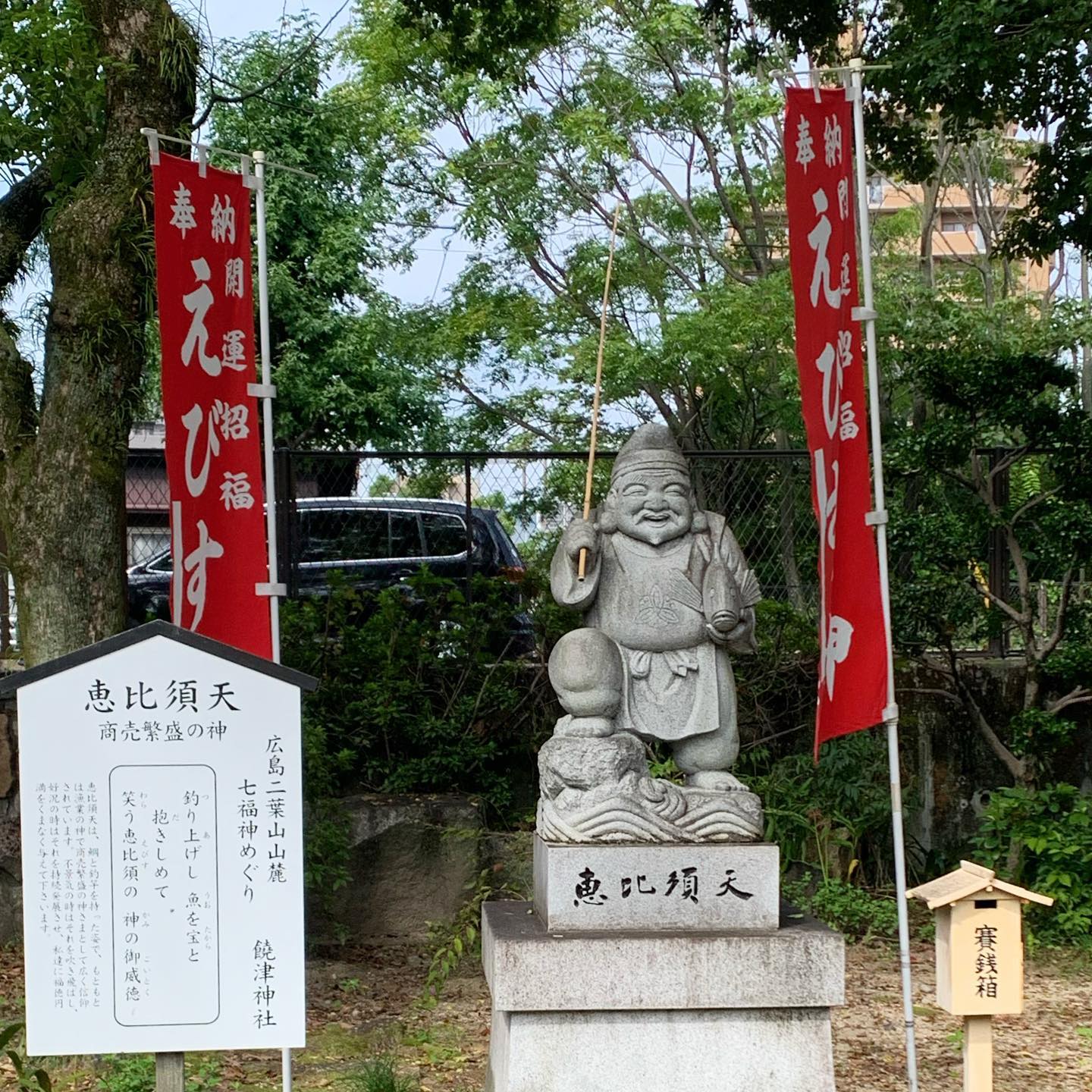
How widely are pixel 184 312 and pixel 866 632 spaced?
296 centimetres

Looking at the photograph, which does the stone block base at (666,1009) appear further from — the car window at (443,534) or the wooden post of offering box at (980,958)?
the car window at (443,534)

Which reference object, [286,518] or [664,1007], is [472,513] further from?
[664,1007]

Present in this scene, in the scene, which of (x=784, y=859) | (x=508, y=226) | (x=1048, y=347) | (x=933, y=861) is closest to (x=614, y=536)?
(x=784, y=859)

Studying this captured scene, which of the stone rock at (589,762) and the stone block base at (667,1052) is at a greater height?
the stone rock at (589,762)

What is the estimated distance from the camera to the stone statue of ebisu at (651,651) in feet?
16.5

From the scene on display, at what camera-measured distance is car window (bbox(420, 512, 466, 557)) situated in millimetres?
9242

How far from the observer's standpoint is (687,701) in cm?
520

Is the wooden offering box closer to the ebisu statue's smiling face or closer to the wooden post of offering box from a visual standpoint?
the wooden post of offering box

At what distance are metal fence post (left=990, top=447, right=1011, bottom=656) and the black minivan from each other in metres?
2.86

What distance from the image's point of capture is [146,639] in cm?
373

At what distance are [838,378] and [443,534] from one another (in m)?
4.27

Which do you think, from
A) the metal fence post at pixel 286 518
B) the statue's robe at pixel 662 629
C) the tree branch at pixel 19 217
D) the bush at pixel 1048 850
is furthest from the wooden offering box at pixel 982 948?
the tree branch at pixel 19 217

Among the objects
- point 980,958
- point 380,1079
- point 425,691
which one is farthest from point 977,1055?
point 425,691

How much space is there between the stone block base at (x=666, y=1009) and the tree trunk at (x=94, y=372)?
2.86 m
